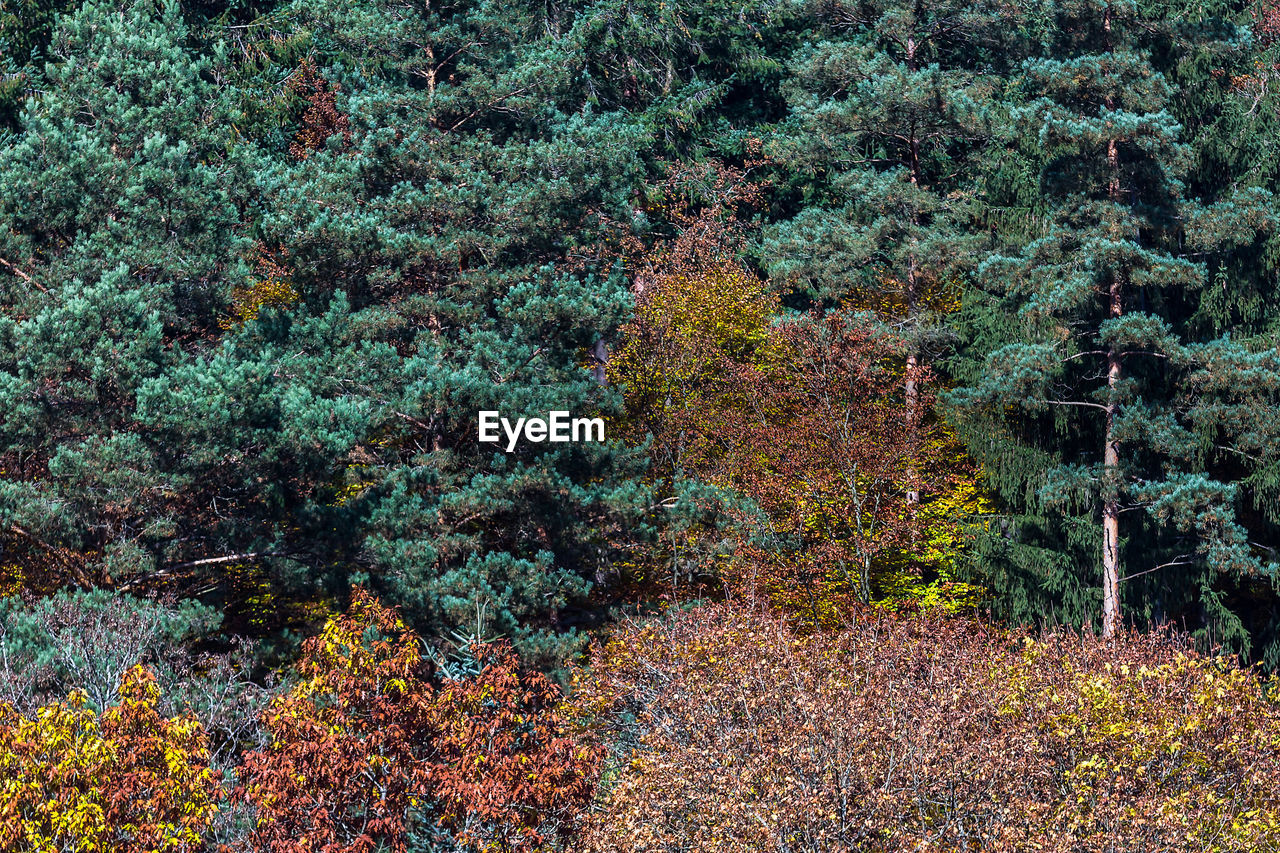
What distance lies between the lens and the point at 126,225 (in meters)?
20.7

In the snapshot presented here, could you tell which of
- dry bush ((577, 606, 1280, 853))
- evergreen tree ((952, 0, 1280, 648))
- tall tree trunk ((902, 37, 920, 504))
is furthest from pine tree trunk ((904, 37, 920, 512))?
dry bush ((577, 606, 1280, 853))

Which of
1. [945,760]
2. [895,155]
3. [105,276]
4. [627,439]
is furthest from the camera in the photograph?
[895,155]

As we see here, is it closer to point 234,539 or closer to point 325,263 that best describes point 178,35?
point 325,263

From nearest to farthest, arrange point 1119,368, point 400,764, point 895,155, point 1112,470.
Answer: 1. point 400,764
2. point 1112,470
3. point 1119,368
4. point 895,155

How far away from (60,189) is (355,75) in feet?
29.7

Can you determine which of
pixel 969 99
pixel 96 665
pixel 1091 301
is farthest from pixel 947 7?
pixel 96 665

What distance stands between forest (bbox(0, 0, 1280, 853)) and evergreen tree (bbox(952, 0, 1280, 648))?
87mm

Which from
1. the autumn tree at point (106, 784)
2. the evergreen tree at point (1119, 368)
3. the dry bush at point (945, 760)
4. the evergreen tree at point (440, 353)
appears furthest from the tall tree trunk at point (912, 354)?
the autumn tree at point (106, 784)

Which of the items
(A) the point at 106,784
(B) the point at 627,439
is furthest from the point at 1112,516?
(A) the point at 106,784

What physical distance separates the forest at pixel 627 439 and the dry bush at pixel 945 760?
5 cm

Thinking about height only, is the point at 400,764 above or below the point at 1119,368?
above

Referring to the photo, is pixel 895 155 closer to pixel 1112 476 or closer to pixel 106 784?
pixel 1112 476

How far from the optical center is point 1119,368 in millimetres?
24031

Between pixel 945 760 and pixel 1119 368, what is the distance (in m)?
15.0
